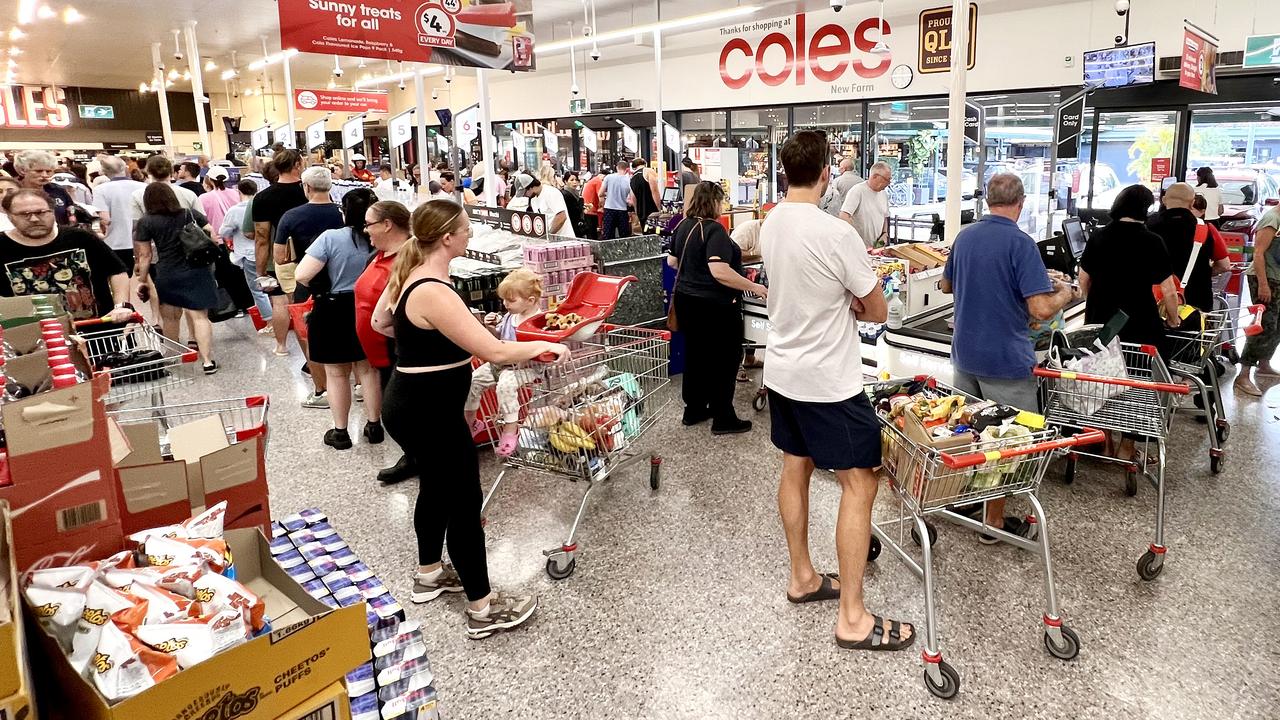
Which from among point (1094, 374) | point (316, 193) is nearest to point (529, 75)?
point (316, 193)

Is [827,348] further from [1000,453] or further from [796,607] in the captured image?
[796,607]

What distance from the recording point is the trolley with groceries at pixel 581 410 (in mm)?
3398

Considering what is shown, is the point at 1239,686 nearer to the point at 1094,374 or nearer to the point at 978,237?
the point at 1094,374

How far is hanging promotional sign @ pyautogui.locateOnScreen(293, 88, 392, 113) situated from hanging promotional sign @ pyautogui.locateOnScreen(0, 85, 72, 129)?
12028mm

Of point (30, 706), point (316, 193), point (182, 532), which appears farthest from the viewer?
point (316, 193)

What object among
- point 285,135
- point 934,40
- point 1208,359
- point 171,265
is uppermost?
point 934,40

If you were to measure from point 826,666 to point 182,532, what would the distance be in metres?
2.07

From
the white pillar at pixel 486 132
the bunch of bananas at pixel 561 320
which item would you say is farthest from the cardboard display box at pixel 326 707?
the white pillar at pixel 486 132

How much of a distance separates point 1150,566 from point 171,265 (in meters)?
6.83

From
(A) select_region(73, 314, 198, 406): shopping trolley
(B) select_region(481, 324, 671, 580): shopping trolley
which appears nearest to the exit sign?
(A) select_region(73, 314, 198, 406): shopping trolley

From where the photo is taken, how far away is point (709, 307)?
16.3ft

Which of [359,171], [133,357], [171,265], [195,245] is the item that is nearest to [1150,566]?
[133,357]

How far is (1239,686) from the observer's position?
8.63 feet

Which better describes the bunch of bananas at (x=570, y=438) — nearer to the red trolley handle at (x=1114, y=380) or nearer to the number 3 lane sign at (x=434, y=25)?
the red trolley handle at (x=1114, y=380)
